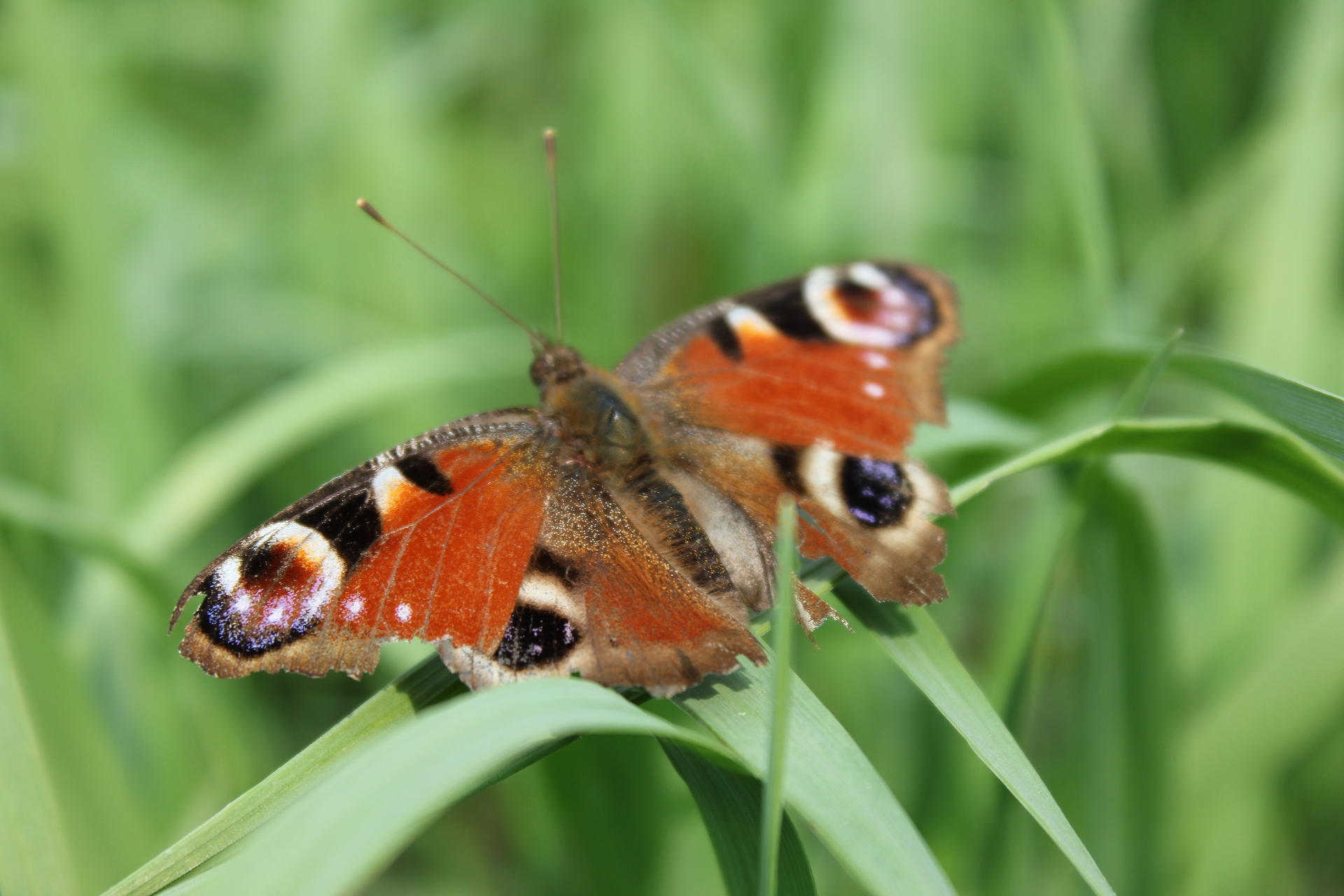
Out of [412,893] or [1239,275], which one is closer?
[412,893]

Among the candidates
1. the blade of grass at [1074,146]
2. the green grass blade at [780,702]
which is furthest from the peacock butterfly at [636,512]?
the blade of grass at [1074,146]

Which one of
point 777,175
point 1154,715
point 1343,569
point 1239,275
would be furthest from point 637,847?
point 1239,275

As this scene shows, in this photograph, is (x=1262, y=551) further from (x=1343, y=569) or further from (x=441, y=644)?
(x=441, y=644)

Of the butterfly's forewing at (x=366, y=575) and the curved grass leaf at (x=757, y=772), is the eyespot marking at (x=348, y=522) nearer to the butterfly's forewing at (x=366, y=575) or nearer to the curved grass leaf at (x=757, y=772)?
the butterfly's forewing at (x=366, y=575)

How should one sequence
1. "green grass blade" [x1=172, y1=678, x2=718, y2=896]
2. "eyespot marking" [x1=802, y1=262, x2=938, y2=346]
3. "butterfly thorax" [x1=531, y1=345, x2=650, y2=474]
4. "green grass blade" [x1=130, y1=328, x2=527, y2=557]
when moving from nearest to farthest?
"green grass blade" [x1=172, y1=678, x2=718, y2=896], "butterfly thorax" [x1=531, y1=345, x2=650, y2=474], "eyespot marking" [x1=802, y1=262, x2=938, y2=346], "green grass blade" [x1=130, y1=328, x2=527, y2=557]

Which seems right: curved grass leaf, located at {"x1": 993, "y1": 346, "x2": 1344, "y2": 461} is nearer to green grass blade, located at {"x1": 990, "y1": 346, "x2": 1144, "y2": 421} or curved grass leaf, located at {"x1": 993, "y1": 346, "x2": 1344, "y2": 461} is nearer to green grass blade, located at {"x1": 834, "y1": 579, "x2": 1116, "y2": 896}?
green grass blade, located at {"x1": 990, "y1": 346, "x2": 1144, "y2": 421}

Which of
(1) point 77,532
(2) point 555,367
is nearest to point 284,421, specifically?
(1) point 77,532

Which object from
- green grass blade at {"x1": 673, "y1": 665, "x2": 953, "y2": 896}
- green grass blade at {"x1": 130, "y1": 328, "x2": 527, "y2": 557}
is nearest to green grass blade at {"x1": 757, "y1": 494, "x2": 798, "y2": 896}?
green grass blade at {"x1": 673, "y1": 665, "x2": 953, "y2": 896}
